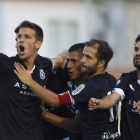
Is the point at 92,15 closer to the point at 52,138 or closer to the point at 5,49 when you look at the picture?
the point at 5,49

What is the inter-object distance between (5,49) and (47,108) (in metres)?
8.41

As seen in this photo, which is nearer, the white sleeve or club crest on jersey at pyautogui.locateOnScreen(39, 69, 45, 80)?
the white sleeve

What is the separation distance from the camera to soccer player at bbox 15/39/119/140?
4602mm

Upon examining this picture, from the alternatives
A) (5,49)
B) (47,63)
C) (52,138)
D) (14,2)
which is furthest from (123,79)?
(14,2)

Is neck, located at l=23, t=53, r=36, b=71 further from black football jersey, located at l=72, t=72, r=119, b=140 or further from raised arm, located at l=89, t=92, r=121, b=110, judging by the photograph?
raised arm, located at l=89, t=92, r=121, b=110

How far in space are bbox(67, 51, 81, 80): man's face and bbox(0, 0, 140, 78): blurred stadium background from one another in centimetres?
601

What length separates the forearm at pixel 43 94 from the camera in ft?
15.2

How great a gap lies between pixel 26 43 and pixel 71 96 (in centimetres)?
86

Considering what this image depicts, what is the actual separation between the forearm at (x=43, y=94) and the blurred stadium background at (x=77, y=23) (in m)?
6.86

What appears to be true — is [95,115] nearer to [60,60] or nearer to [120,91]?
[120,91]

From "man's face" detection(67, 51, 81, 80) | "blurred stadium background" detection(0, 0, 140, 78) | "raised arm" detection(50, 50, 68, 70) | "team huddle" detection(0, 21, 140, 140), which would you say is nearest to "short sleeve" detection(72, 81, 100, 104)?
"team huddle" detection(0, 21, 140, 140)

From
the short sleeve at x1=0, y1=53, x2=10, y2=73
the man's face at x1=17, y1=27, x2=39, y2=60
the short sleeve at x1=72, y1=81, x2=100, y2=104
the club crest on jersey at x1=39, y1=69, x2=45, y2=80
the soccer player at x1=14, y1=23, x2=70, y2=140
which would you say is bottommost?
the soccer player at x1=14, y1=23, x2=70, y2=140

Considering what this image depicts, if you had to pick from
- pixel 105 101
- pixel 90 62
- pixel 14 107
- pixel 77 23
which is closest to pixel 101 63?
pixel 90 62

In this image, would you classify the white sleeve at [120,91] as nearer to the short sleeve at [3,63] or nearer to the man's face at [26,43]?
the man's face at [26,43]
